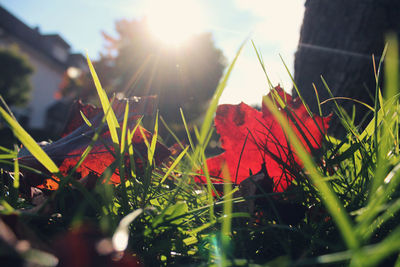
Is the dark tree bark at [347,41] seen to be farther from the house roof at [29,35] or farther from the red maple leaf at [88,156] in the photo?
the house roof at [29,35]

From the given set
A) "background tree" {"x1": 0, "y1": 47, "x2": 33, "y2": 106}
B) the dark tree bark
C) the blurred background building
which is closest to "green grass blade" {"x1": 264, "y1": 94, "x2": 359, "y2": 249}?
the dark tree bark

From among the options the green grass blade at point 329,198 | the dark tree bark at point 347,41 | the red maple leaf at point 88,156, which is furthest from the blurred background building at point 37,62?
the green grass blade at point 329,198

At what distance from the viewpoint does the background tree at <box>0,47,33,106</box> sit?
13996 millimetres

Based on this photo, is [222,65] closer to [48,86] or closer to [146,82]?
[146,82]

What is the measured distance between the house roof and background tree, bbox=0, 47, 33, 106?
415cm

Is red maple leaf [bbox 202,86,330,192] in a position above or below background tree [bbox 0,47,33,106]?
below

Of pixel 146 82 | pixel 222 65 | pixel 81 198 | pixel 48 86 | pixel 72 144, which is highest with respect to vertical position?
pixel 48 86

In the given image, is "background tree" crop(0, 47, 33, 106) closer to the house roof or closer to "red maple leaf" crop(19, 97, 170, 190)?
the house roof

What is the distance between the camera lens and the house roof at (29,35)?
17.9m

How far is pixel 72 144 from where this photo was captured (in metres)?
0.49

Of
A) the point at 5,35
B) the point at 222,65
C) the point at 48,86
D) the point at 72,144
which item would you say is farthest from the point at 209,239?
the point at 48,86

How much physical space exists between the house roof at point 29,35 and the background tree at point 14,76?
4.15m

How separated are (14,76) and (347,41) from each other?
17019 millimetres

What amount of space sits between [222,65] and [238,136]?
11152 mm
